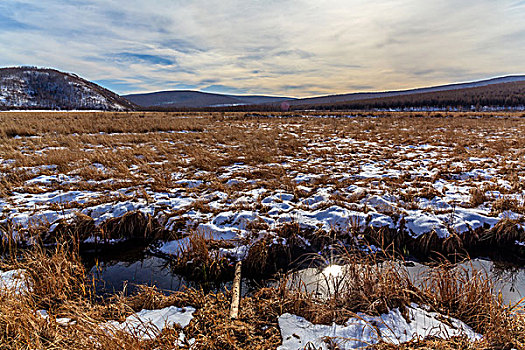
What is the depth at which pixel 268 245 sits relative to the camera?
4941 mm

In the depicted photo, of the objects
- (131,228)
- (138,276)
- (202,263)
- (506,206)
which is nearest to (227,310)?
(202,263)

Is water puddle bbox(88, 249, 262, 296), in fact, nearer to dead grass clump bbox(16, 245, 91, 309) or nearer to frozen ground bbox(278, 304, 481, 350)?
dead grass clump bbox(16, 245, 91, 309)

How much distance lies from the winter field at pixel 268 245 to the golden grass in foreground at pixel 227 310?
22 millimetres

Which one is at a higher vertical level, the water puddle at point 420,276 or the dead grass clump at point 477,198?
the dead grass clump at point 477,198

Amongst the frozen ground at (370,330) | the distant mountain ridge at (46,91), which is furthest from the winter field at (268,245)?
the distant mountain ridge at (46,91)

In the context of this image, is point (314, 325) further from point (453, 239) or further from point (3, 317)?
point (453, 239)

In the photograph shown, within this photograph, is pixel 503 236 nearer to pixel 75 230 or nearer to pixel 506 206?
pixel 506 206

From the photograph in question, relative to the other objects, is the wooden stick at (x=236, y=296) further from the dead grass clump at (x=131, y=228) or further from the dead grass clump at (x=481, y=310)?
the dead grass clump at (x=481, y=310)

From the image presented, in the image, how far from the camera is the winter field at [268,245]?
281cm

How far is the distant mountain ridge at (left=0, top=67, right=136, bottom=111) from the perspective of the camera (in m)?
117

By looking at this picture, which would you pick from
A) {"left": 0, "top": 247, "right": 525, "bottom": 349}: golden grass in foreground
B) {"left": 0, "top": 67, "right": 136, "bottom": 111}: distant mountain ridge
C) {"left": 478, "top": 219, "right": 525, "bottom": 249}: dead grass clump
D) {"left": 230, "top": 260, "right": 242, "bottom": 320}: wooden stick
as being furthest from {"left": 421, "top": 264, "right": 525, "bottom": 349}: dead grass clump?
{"left": 0, "top": 67, "right": 136, "bottom": 111}: distant mountain ridge

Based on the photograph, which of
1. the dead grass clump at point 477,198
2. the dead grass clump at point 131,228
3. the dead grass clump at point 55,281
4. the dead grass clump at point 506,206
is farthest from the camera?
the dead grass clump at point 477,198

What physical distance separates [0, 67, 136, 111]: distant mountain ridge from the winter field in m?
135

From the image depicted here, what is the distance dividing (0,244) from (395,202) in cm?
911
